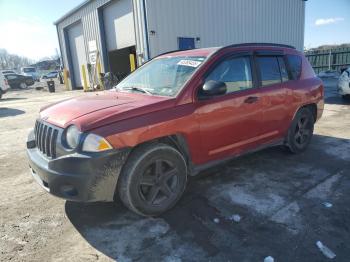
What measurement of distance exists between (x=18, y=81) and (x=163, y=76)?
29.9 meters

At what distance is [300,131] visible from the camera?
203 inches

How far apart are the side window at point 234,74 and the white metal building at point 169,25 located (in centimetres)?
888

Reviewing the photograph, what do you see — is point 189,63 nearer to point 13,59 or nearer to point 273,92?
point 273,92

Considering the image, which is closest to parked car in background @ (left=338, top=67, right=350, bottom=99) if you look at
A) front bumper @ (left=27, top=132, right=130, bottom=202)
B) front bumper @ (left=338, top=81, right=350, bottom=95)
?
front bumper @ (left=338, top=81, right=350, bottom=95)

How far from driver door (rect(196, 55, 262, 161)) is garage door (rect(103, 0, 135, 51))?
10866mm

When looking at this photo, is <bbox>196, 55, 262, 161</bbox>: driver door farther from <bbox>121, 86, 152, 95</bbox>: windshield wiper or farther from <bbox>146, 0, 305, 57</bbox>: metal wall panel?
<bbox>146, 0, 305, 57</bbox>: metal wall panel

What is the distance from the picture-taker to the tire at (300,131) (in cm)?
494

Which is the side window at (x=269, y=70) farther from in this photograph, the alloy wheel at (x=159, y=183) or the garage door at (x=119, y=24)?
the garage door at (x=119, y=24)

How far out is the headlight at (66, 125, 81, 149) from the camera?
9.33 ft

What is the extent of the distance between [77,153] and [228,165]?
2.62m

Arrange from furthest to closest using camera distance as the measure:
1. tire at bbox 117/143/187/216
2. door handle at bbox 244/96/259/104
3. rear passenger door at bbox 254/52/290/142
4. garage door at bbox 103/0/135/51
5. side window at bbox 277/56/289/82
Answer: garage door at bbox 103/0/135/51 → side window at bbox 277/56/289/82 → rear passenger door at bbox 254/52/290/142 → door handle at bbox 244/96/259/104 → tire at bbox 117/143/187/216

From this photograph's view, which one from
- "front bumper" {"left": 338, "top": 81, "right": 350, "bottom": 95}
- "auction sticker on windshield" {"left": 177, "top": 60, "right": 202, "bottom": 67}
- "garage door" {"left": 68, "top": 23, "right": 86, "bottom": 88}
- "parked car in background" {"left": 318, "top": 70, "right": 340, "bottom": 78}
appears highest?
"garage door" {"left": 68, "top": 23, "right": 86, "bottom": 88}

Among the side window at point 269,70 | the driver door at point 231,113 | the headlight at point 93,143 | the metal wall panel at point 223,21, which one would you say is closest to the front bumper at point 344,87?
the metal wall panel at point 223,21

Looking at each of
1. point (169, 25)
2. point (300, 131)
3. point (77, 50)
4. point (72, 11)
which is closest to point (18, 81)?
point (77, 50)
